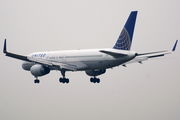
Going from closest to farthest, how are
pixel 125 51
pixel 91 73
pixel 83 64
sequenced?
pixel 125 51, pixel 83 64, pixel 91 73

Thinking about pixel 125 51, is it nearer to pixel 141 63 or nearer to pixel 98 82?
pixel 141 63

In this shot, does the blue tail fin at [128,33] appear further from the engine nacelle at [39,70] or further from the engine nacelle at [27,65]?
the engine nacelle at [27,65]

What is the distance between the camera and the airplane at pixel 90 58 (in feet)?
221

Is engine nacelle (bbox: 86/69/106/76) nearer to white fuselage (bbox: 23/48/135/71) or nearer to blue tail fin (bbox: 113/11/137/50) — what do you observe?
white fuselage (bbox: 23/48/135/71)

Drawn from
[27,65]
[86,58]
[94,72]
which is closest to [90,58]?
[86,58]

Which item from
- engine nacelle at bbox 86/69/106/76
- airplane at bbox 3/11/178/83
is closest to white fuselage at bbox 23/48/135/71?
airplane at bbox 3/11/178/83

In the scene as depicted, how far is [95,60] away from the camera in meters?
70.9

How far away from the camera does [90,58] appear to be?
7169 cm

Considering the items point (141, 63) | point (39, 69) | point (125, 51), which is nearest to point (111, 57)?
point (125, 51)

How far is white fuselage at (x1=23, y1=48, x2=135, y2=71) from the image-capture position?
68.5 metres

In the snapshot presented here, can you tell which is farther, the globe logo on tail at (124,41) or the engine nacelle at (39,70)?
the engine nacelle at (39,70)

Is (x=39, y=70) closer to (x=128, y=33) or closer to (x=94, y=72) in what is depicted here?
(x=94, y=72)

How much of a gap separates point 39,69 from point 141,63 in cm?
1640

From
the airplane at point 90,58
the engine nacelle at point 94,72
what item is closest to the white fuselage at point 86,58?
the airplane at point 90,58
